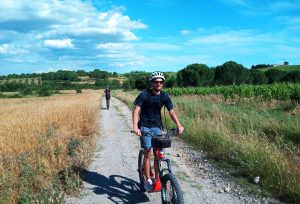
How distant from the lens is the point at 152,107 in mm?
5969

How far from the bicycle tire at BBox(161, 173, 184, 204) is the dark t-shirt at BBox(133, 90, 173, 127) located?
1128 millimetres

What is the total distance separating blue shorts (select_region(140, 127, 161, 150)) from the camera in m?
5.73

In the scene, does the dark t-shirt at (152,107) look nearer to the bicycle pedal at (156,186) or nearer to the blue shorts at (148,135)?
the blue shorts at (148,135)

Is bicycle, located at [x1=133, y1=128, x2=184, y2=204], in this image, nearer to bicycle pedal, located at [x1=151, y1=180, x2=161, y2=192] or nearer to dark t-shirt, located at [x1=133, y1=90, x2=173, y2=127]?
bicycle pedal, located at [x1=151, y1=180, x2=161, y2=192]

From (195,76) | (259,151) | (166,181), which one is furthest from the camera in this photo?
(195,76)

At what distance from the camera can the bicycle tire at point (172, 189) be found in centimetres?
486

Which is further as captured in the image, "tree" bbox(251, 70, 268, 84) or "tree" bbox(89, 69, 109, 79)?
"tree" bbox(89, 69, 109, 79)

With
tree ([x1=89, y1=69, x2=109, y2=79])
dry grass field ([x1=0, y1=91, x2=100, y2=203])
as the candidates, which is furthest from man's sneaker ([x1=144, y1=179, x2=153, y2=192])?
tree ([x1=89, y1=69, x2=109, y2=79])

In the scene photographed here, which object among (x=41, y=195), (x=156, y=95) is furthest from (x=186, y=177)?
(x=41, y=195)

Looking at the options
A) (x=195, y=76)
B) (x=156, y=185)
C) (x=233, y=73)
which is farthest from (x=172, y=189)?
(x=233, y=73)

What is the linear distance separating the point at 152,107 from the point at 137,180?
2.08 m

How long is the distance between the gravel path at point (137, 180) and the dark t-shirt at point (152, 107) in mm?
1421

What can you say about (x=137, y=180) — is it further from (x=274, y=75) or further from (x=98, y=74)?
(x=98, y=74)

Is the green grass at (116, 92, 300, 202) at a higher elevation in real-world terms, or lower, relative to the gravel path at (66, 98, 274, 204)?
higher
